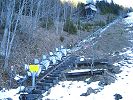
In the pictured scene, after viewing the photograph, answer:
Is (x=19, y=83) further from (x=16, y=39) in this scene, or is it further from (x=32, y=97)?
(x=16, y=39)

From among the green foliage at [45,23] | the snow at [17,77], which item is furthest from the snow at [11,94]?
the green foliage at [45,23]

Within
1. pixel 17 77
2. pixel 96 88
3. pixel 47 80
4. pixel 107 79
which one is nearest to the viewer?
pixel 96 88

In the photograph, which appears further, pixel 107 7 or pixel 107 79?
pixel 107 7

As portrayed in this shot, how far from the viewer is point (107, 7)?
96500 millimetres

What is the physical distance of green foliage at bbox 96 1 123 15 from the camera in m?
94.1

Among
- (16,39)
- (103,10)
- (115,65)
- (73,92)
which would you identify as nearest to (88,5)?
(103,10)

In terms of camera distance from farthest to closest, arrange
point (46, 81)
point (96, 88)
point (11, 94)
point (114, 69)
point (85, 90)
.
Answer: point (114, 69), point (46, 81), point (11, 94), point (96, 88), point (85, 90)

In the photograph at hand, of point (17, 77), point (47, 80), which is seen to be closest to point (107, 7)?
point (17, 77)

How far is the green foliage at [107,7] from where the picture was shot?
94100 millimetres

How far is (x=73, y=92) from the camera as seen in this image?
62.1 ft

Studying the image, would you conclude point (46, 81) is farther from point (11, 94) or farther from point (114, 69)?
point (114, 69)

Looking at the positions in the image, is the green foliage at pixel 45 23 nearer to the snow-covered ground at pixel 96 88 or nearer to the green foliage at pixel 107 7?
the snow-covered ground at pixel 96 88

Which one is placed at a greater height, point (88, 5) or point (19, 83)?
point (88, 5)

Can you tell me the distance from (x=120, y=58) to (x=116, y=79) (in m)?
6.81
